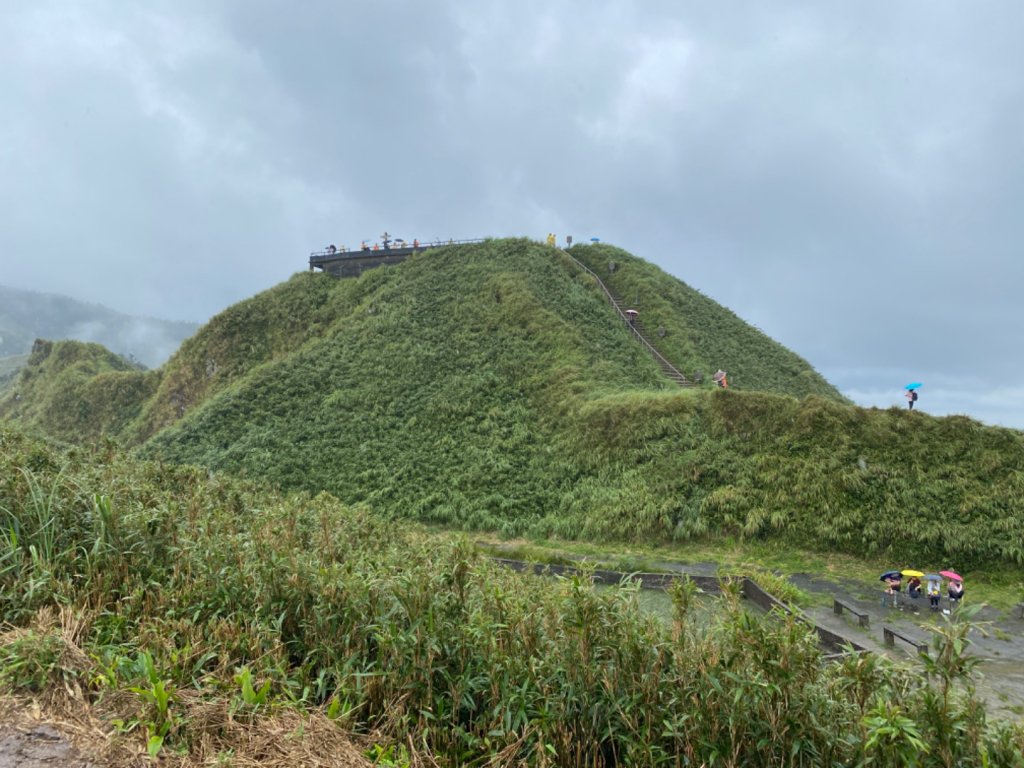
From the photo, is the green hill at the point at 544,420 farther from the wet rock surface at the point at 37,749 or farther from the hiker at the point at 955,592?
the wet rock surface at the point at 37,749

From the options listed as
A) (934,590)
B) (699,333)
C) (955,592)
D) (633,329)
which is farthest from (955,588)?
(699,333)

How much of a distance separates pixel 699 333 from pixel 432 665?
30.6 meters

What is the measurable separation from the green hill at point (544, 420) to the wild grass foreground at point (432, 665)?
11.3 meters

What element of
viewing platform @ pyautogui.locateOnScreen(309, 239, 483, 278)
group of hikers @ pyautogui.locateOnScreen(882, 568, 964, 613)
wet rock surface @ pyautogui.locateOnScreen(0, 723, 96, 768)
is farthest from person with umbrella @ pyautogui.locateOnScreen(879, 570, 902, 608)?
viewing platform @ pyautogui.locateOnScreen(309, 239, 483, 278)

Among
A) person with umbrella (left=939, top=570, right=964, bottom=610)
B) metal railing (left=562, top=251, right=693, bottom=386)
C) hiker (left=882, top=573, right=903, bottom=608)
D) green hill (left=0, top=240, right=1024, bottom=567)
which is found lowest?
hiker (left=882, top=573, right=903, bottom=608)

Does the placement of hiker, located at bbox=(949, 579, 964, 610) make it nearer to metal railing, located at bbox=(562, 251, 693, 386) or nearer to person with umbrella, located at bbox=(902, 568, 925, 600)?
person with umbrella, located at bbox=(902, 568, 925, 600)

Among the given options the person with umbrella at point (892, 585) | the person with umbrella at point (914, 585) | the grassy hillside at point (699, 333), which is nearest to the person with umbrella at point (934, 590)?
the person with umbrella at point (914, 585)

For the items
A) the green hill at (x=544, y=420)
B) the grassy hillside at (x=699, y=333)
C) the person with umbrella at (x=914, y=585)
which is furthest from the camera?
the grassy hillside at (x=699, y=333)

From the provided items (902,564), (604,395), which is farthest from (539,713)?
(604,395)

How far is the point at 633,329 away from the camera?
102 ft

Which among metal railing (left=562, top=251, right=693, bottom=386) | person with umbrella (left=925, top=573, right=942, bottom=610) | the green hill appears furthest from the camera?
metal railing (left=562, top=251, right=693, bottom=386)

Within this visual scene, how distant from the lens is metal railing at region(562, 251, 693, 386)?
27319 millimetres

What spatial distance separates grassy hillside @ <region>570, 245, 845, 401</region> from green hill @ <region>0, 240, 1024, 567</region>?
0.64ft

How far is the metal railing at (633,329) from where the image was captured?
27319 millimetres
